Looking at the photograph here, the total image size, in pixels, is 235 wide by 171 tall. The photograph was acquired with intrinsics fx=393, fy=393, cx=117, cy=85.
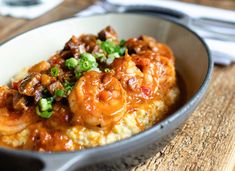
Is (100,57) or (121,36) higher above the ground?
(100,57)

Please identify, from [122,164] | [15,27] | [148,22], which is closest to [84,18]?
[148,22]

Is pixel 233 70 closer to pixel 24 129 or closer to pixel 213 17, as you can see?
pixel 213 17

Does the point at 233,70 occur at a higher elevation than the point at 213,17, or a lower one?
lower

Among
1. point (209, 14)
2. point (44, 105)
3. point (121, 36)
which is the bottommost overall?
point (209, 14)

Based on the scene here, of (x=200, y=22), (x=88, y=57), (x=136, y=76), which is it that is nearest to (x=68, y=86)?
(x=88, y=57)

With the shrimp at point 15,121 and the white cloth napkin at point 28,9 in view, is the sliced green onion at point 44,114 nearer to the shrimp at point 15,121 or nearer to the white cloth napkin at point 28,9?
the shrimp at point 15,121

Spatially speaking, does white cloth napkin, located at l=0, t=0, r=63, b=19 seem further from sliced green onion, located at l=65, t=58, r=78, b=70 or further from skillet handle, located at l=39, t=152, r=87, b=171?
skillet handle, located at l=39, t=152, r=87, b=171

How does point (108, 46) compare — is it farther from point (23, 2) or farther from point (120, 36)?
point (23, 2)
